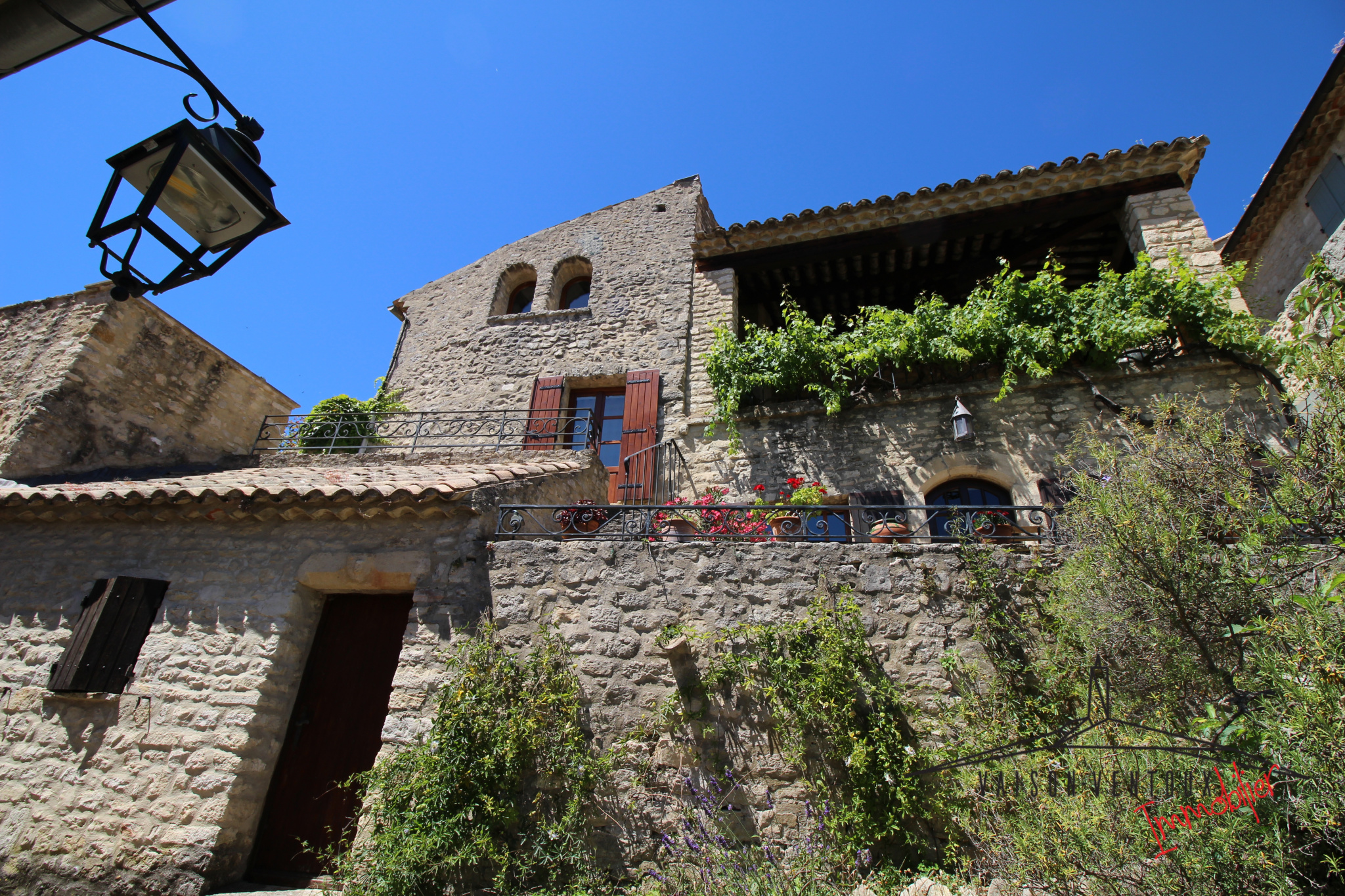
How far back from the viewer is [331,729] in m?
4.73

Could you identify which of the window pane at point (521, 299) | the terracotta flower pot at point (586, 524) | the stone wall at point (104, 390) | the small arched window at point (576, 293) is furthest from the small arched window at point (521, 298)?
the terracotta flower pot at point (586, 524)

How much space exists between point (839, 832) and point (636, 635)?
5.57ft

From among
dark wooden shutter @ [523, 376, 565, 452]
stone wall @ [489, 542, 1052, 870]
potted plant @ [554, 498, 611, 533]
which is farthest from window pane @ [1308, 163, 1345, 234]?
dark wooden shutter @ [523, 376, 565, 452]

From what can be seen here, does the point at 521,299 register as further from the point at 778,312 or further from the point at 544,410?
the point at 778,312

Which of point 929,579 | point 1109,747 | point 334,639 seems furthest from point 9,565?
point 1109,747

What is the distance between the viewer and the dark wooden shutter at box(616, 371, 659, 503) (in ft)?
25.6

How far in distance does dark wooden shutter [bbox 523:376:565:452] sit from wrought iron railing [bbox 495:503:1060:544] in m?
3.14

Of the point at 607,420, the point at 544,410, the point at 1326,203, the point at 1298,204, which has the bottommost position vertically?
the point at 544,410

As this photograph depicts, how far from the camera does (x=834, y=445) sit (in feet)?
23.7

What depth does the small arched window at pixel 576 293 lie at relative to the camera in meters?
11.0

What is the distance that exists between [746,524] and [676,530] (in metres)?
0.71

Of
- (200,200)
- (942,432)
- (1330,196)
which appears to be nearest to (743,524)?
(942,432)

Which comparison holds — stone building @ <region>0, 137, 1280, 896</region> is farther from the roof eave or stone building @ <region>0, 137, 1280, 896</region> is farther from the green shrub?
the roof eave

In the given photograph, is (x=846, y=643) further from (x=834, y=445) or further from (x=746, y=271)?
(x=746, y=271)
